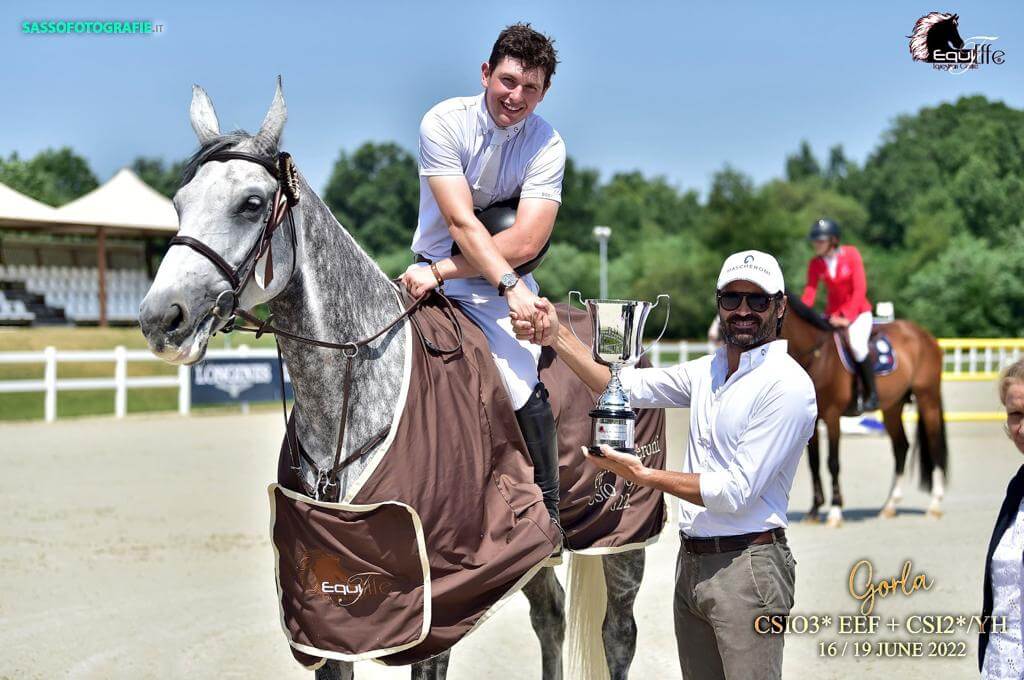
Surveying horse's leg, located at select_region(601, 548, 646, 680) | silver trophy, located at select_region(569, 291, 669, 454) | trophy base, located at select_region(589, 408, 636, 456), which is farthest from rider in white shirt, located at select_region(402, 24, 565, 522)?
horse's leg, located at select_region(601, 548, 646, 680)

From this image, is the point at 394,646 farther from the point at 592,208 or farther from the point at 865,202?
the point at 865,202

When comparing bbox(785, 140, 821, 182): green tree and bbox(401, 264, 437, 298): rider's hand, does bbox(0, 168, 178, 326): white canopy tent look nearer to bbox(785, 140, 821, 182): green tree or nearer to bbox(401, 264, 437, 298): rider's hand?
bbox(401, 264, 437, 298): rider's hand

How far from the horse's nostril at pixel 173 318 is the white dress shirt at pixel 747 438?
155 cm

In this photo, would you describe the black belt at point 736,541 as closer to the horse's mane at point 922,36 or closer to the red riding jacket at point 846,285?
the horse's mane at point 922,36

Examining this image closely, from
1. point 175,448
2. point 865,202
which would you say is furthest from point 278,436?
point 865,202

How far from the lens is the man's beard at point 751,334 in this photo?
3.19 m

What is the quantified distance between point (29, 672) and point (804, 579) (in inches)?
203

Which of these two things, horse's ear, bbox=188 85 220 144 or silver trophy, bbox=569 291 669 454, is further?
horse's ear, bbox=188 85 220 144

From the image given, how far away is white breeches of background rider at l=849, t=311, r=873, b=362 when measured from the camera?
1048 centimetres

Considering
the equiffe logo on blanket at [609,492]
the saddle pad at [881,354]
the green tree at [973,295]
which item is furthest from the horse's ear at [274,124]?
the green tree at [973,295]

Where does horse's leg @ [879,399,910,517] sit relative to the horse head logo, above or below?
below

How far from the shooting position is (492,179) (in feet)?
12.4

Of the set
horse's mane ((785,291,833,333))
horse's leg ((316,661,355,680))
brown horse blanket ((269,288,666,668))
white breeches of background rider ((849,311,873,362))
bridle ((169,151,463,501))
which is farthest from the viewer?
white breeches of background rider ((849,311,873,362))

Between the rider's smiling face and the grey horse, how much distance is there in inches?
27.5
